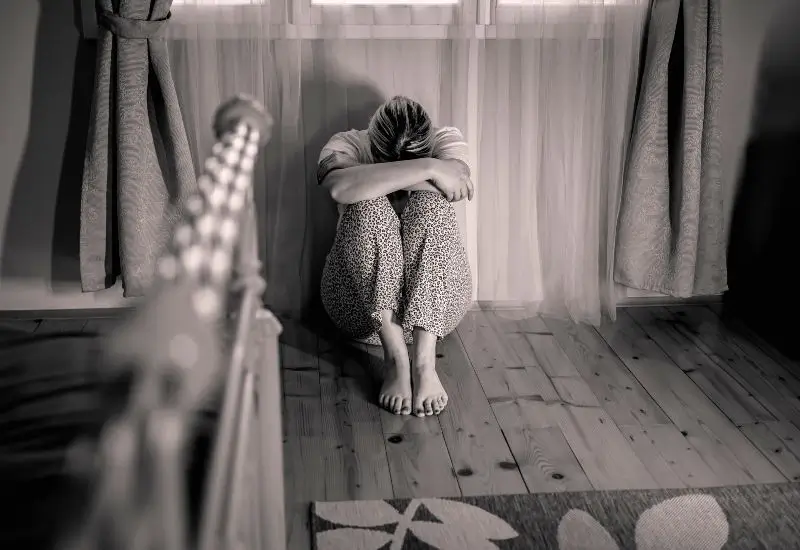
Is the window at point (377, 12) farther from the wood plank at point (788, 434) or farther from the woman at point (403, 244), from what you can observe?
the wood plank at point (788, 434)

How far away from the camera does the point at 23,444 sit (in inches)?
46.4

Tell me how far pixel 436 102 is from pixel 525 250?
0.54 meters

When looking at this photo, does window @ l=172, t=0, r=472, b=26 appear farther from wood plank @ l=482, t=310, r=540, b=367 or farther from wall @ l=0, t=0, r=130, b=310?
wood plank @ l=482, t=310, r=540, b=367

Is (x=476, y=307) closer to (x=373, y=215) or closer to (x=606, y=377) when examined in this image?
(x=606, y=377)

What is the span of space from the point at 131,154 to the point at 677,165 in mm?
1590

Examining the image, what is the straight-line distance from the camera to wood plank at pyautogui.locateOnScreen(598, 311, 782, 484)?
219cm

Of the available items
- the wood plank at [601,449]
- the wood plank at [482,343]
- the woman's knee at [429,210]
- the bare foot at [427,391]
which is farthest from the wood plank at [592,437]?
the woman's knee at [429,210]

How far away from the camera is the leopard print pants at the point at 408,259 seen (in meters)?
2.50

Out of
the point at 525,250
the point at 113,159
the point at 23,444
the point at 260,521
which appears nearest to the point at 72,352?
the point at 23,444

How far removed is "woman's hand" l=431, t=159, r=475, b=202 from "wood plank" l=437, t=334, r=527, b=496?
484 millimetres

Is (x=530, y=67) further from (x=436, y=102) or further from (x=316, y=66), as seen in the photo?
(x=316, y=66)

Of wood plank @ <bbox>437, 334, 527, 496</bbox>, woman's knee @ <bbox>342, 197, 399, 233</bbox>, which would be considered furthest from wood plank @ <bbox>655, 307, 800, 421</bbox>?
woman's knee @ <bbox>342, 197, 399, 233</bbox>

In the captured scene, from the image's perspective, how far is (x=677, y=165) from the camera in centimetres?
285

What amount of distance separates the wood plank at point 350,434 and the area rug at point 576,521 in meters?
0.08
